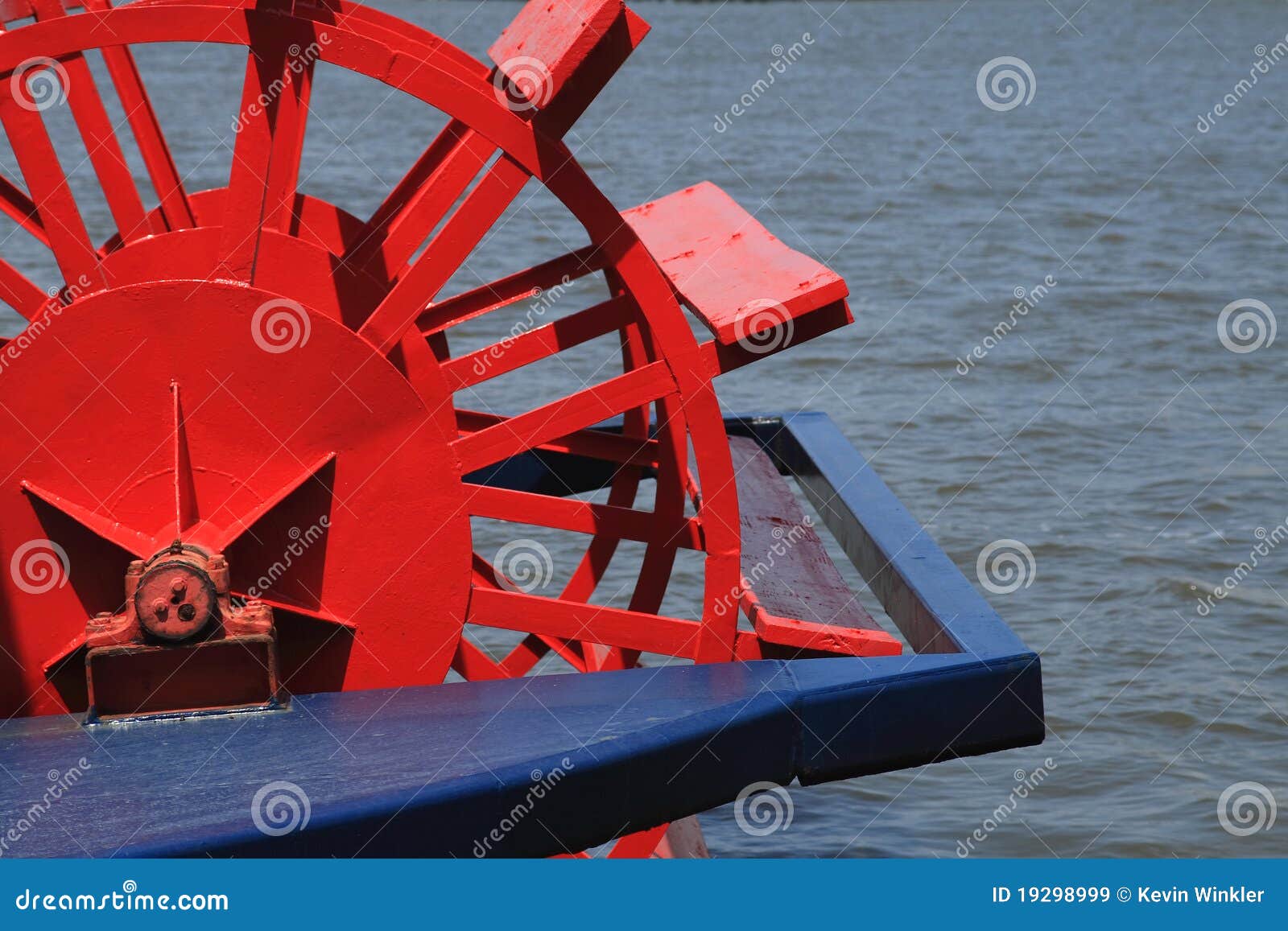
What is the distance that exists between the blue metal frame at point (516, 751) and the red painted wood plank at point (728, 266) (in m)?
1.07

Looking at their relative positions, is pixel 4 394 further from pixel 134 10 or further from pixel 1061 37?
pixel 1061 37

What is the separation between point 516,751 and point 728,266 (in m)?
2.45

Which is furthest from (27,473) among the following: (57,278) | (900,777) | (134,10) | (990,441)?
(57,278)

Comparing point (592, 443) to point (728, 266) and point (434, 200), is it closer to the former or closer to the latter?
point (728, 266)

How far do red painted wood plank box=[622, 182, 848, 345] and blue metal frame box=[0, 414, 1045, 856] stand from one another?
3.50 ft

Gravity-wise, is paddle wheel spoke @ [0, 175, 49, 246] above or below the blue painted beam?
above

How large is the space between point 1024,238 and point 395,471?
13.9 metres

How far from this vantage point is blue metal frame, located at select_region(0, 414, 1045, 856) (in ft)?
13.8

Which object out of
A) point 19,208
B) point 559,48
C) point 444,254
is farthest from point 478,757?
point 19,208

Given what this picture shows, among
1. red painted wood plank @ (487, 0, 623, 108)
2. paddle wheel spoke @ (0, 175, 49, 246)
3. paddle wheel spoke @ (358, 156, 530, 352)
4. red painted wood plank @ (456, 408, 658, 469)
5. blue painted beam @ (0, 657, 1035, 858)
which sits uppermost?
paddle wheel spoke @ (0, 175, 49, 246)

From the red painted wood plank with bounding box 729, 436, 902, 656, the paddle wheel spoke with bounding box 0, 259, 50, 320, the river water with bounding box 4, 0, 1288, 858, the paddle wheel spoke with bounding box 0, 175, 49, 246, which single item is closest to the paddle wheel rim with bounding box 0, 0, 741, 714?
the paddle wheel spoke with bounding box 0, 259, 50, 320

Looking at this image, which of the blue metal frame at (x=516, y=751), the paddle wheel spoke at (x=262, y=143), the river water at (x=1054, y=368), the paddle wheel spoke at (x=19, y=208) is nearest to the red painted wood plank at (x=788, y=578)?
the blue metal frame at (x=516, y=751)

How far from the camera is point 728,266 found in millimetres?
6324

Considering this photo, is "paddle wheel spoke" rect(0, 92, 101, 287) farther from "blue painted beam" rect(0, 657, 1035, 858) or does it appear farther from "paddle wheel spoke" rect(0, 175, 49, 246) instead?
"blue painted beam" rect(0, 657, 1035, 858)
